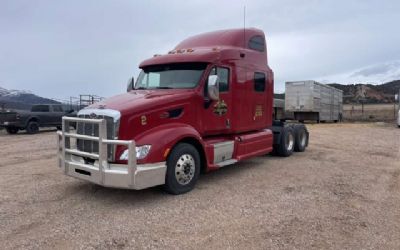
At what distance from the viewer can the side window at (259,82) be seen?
9066 mm

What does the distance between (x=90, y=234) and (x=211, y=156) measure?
316cm

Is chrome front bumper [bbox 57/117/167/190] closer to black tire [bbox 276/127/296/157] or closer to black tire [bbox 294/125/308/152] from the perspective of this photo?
black tire [bbox 276/127/296/157]

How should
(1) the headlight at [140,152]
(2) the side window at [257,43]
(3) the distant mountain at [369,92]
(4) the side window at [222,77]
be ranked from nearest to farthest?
1. (1) the headlight at [140,152]
2. (4) the side window at [222,77]
3. (2) the side window at [257,43]
4. (3) the distant mountain at [369,92]

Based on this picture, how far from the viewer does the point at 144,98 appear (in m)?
6.68

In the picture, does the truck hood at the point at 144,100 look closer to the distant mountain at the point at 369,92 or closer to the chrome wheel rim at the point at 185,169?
the chrome wheel rim at the point at 185,169

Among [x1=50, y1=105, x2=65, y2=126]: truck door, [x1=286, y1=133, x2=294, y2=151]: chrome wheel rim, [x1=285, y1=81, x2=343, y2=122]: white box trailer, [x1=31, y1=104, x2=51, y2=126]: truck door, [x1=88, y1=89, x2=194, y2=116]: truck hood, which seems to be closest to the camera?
[x1=88, y1=89, x2=194, y2=116]: truck hood

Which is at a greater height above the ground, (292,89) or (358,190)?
(292,89)

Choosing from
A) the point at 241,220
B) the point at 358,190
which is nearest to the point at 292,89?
the point at 358,190

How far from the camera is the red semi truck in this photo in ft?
19.9

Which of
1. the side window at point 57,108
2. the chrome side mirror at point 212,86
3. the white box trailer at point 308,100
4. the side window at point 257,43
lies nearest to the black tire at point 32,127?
the side window at point 57,108

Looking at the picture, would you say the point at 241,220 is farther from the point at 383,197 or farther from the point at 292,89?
the point at 292,89

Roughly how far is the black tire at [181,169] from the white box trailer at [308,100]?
22.7m

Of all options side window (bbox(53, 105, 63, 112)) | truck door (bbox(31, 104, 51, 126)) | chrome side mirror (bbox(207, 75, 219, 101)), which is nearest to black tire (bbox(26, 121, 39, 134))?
truck door (bbox(31, 104, 51, 126))

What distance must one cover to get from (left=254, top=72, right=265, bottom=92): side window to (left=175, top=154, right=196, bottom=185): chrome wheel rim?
10.3ft
